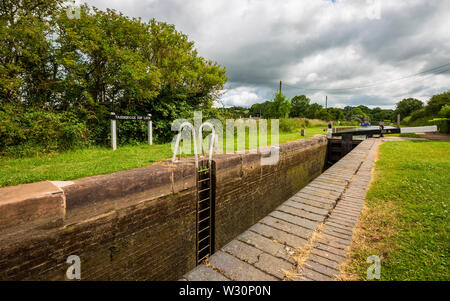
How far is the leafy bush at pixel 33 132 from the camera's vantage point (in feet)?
15.0

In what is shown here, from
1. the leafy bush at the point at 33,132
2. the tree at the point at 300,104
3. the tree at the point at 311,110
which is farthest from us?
the tree at the point at 300,104

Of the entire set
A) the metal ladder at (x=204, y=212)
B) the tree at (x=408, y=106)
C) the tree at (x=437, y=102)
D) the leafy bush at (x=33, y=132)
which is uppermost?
the tree at (x=408, y=106)

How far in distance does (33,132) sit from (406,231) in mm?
7355

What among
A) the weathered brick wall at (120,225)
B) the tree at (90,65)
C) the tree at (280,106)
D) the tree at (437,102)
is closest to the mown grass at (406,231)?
the weathered brick wall at (120,225)

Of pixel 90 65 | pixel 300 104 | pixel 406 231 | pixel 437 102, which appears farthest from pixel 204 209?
pixel 300 104

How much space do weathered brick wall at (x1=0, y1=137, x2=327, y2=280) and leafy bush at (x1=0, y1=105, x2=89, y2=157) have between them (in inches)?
133

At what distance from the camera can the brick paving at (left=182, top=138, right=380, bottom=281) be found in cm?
Result: 210

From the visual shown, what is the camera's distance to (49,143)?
16.6 ft

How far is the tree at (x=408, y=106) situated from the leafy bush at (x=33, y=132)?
72.4 meters

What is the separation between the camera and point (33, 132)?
16.0 ft

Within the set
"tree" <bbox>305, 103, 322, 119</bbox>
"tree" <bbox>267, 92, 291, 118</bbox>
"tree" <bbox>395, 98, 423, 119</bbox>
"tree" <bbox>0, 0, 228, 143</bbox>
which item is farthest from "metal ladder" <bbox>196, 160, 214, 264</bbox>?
"tree" <bbox>395, 98, 423, 119</bbox>

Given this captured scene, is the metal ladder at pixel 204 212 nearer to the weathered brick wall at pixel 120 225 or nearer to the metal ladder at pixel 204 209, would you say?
the metal ladder at pixel 204 209
